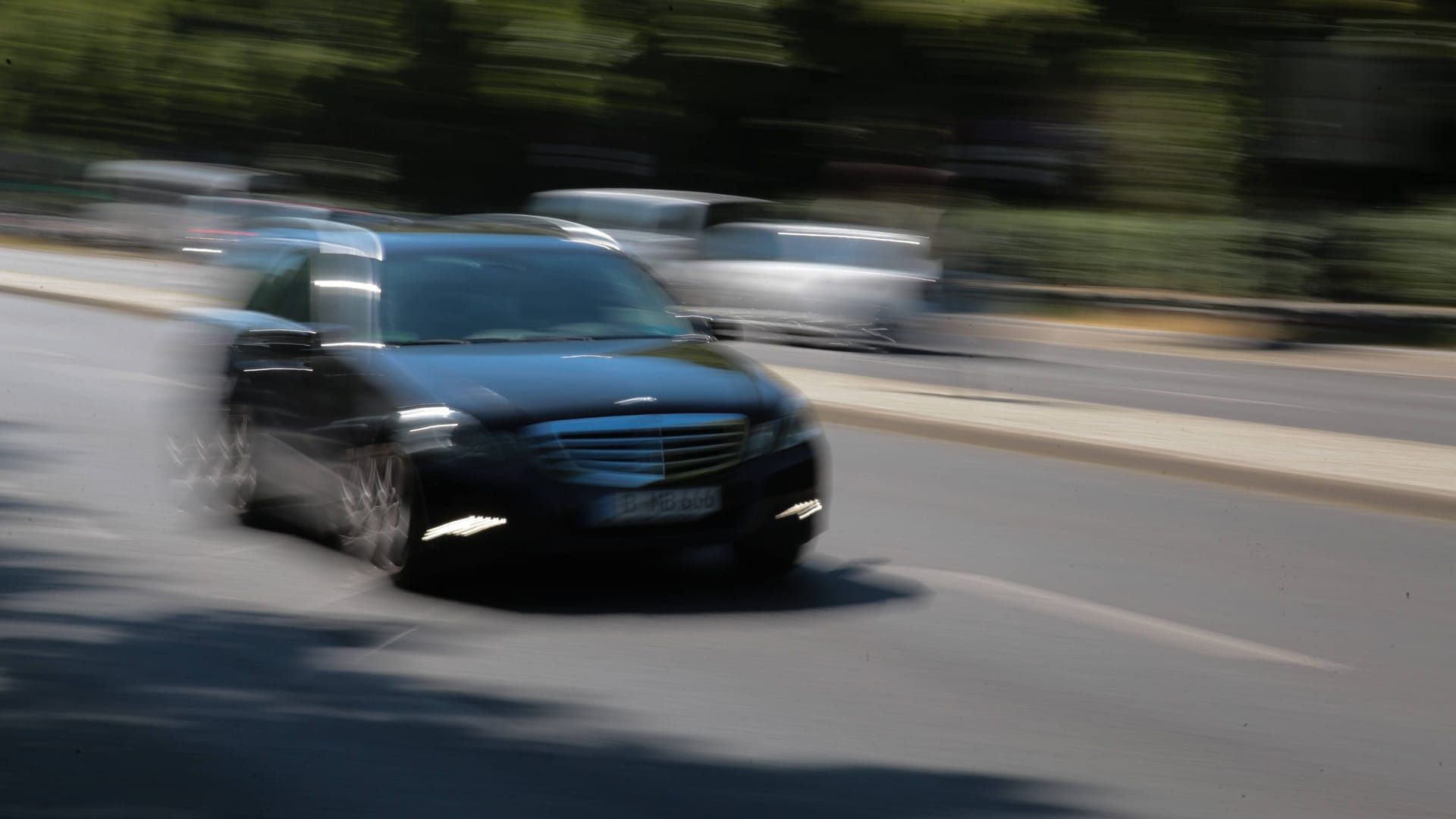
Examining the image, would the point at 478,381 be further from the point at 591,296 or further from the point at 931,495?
the point at 931,495

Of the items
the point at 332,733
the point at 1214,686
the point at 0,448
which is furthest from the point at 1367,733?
the point at 0,448

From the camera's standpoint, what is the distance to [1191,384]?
68.6 ft

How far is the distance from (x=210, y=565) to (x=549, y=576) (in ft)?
4.64

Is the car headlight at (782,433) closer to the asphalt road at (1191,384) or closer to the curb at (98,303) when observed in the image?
the asphalt road at (1191,384)

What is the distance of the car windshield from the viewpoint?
324 inches

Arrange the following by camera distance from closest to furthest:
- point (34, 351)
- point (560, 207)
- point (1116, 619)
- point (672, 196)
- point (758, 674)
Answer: point (758, 674)
point (1116, 619)
point (34, 351)
point (672, 196)
point (560, 207)

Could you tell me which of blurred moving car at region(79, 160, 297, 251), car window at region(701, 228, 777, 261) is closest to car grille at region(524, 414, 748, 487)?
car window at region(701, 228, 777, 261)

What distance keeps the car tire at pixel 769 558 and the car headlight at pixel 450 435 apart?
45.0 inches

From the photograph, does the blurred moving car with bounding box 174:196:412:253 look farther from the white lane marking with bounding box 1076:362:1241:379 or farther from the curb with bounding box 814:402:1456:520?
the curb with bounding box 814:402:1456:520

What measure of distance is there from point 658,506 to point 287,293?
2545 millimetres

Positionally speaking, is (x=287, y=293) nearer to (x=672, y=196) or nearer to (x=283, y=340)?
(x=283, y=340)

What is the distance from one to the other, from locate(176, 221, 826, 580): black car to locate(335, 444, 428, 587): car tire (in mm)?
10

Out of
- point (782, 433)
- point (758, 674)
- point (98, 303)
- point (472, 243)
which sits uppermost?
point (472, 243)

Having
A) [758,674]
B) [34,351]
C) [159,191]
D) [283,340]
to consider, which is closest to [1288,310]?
[34,351]
